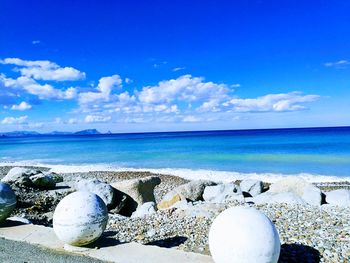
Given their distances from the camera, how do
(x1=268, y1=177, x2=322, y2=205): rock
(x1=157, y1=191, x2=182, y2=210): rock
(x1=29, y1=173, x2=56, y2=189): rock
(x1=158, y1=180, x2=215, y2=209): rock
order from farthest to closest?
(x1=29, y1=173, x2=56, y2=189): rock → (x1=158, y1=180, x2=215, y2=209): rock → (x1=157, y1=191, x2=182, y2=210): rock → (x1=268, y1=177, x2=322, y2=205): rock

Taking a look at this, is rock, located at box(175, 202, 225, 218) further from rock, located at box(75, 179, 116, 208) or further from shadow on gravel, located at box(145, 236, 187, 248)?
rock, located at box(75, 179, 116, 208)

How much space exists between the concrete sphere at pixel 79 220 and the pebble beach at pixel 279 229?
1.85 m

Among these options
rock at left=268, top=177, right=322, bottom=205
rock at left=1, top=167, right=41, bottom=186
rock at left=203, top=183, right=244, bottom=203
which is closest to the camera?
rock at left=268, top=177, right=322, bottom=205

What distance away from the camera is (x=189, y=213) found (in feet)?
30.5

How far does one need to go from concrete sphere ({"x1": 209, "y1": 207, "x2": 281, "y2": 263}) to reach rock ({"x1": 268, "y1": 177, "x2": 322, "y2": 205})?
25.5 ft

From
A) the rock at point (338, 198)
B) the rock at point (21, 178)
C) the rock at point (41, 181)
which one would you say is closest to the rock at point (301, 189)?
the rock at point (338, 198)

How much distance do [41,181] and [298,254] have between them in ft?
45.4

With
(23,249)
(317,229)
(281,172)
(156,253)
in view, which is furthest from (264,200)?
(281,172)

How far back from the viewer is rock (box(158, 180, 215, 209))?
12.8m

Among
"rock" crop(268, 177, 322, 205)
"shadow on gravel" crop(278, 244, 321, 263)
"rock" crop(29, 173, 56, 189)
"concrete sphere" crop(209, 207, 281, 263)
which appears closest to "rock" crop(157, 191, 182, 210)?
"rock" crop(268, 177, 322, 205)

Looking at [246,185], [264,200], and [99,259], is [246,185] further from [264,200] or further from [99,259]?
[99,259]

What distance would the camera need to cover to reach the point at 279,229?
754 cm

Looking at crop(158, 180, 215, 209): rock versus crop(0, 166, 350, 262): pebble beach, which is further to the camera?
crop(158, 180, 215, 209): rock

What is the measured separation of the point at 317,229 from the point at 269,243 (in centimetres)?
336
